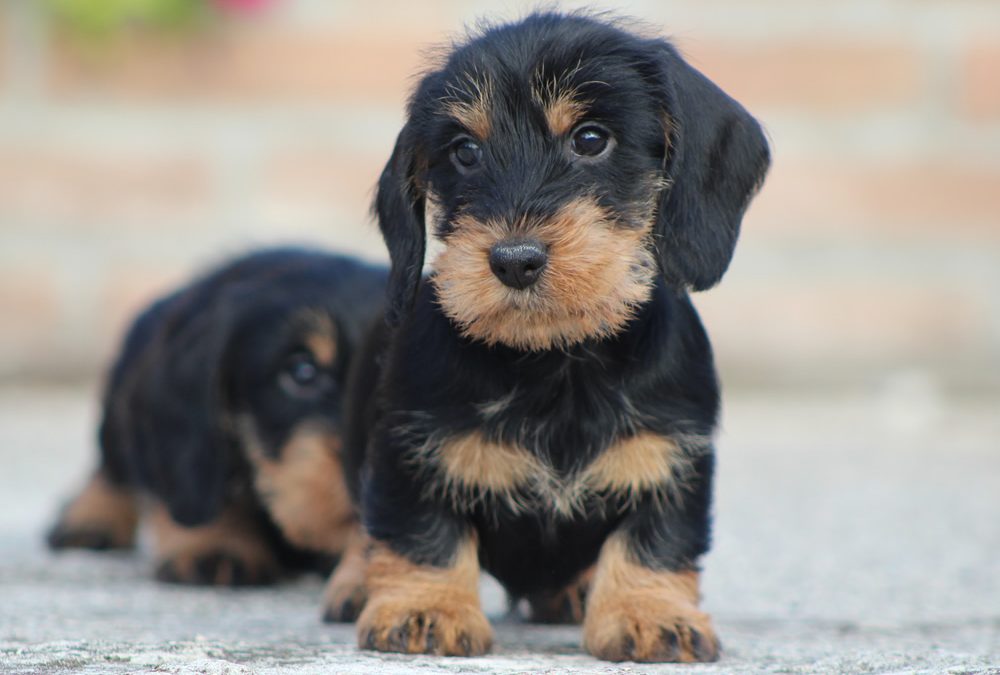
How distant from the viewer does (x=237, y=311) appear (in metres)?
4.99

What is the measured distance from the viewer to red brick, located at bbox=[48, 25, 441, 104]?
8.59 metres

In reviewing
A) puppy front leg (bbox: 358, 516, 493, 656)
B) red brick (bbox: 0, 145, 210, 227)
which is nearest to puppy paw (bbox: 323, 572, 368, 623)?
puppy front leg (bbox: 358, 516, 493, 656)

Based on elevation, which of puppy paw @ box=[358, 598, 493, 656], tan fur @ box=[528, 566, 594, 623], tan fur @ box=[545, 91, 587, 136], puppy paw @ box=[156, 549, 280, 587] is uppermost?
tan fur @ box=[545, 91, 587, 136]

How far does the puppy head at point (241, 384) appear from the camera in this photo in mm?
4801

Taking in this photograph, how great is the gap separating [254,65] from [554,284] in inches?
226

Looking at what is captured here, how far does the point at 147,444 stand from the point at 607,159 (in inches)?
87.7

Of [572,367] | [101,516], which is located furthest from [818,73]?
[572,367]

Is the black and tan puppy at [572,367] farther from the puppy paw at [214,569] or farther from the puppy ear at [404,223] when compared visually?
the puppy paw at [214,569]

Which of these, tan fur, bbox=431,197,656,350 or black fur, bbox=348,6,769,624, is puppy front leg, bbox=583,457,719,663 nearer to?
black fur, bbox=348,6,769,624

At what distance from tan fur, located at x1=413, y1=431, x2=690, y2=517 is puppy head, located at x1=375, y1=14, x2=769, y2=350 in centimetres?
27

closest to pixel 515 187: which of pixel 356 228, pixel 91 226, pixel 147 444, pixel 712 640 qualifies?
pixel 712 640

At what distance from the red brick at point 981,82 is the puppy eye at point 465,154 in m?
5.49

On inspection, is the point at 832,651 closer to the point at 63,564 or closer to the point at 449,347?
the point at 449,347

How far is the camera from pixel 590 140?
3.57m
